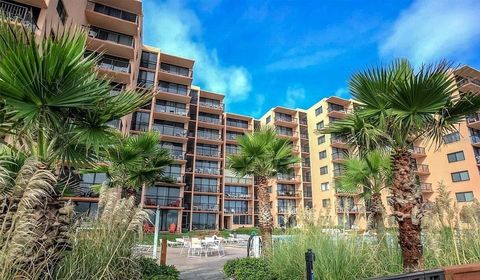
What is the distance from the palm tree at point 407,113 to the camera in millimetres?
5633

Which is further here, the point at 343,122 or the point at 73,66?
the point at 343,122

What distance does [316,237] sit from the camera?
256 inches

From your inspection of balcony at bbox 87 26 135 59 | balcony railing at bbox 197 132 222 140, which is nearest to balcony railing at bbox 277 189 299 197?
balcony railing at bbox 197 132 222 140

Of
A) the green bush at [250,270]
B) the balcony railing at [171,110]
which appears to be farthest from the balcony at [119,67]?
the green bush at [250,270]

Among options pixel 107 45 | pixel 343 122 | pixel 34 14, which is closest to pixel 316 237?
pixel 343 122

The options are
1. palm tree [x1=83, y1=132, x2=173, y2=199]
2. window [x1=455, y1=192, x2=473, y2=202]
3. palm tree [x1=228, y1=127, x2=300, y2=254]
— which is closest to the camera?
palm tree [x1=83, y1=132, x2=173, y2=199]

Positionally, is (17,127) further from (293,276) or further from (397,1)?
(397,1)

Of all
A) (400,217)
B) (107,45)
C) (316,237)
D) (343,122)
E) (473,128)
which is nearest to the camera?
(400,217)

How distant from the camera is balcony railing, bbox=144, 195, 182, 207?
3859 centimetres

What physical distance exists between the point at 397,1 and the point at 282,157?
7.59 meters

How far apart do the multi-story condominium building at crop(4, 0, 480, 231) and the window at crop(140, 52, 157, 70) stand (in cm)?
13

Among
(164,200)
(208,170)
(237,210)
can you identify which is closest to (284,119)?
(208,170)

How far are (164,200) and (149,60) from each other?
19.0 meters

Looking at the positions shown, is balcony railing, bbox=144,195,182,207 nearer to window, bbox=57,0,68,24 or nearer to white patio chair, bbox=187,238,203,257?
white patio chair, bbox=187,238,203,257
